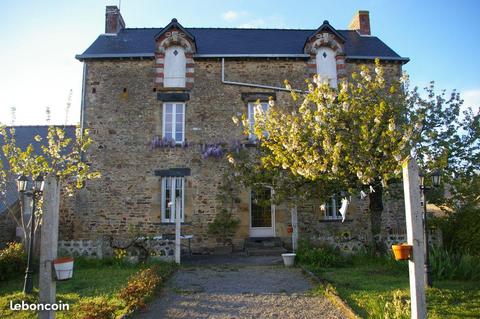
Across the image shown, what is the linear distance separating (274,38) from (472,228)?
1079 centimetres

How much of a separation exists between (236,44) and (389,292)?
462 inches

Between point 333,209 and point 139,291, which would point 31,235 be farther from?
point 333,209

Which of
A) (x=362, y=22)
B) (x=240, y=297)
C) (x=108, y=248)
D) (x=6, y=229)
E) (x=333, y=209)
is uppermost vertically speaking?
(x=362, y=22)

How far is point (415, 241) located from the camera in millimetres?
4590

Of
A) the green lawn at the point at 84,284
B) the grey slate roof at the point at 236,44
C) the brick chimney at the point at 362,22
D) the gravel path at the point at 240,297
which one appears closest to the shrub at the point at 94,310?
the green lawn at the point at 84,284

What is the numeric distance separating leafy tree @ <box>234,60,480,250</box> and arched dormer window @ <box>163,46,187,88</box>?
547 centimetres

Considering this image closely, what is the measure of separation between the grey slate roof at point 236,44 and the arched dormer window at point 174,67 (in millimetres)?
624

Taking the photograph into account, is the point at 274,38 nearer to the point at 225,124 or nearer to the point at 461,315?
the point at 225,124

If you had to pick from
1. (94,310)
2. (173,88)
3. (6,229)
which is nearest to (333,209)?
(173,88)

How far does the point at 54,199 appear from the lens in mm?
4707

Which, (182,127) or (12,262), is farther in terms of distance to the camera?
(182,127)

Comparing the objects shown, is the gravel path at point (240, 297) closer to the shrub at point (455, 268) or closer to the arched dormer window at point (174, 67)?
the shrub at point (455, 268)

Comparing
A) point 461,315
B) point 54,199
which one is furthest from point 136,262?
point 461,315

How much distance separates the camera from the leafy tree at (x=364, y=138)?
29.0 ft
